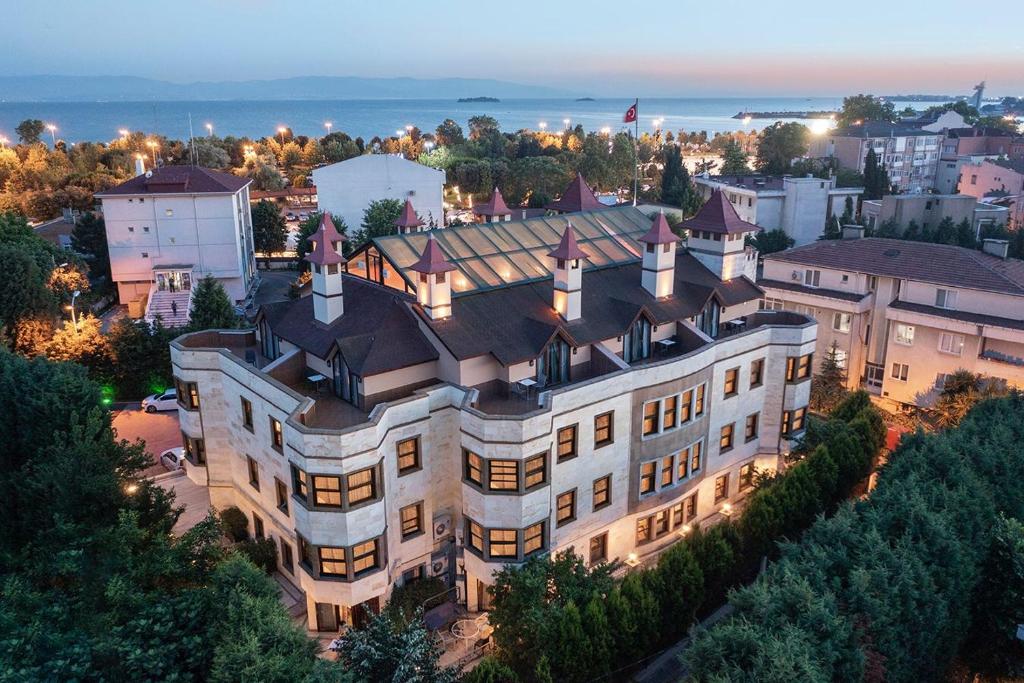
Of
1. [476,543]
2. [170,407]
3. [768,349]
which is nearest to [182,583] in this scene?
[476,543]

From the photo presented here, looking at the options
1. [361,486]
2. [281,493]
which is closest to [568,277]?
[361,486]

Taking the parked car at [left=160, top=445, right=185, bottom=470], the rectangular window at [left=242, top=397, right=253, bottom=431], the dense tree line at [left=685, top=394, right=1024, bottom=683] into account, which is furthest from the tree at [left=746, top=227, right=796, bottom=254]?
the rectangular window at [left=242, top=397, right=253, bottom=431]

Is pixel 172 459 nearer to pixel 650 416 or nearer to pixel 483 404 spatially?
pixel 483 404

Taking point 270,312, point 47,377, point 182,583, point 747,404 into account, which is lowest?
point 182,583

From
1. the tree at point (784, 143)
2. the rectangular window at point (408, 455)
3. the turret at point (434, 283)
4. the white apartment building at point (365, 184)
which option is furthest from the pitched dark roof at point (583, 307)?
the tree at point (784, 143)

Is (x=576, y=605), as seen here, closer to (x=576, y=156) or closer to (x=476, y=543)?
(x=476, y=543)

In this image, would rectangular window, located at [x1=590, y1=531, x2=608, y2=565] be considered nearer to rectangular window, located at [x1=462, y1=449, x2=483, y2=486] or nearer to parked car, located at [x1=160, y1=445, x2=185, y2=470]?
rectangular window, located at [x1=462, y1=449, x2=483, y2=486]

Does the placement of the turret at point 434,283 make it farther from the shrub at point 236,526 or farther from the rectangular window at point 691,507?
the rectangular window at point 691,507
